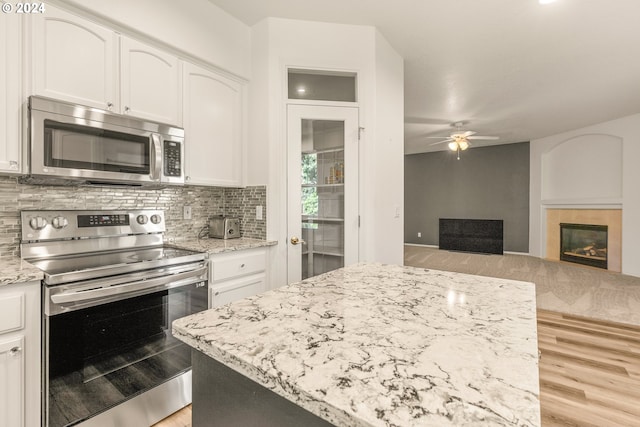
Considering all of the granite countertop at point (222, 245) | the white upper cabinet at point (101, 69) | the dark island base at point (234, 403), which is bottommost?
the dark island base at point (234, 403)

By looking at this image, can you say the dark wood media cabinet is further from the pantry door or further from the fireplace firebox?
the pantry door

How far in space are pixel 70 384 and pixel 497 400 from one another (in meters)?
1.73

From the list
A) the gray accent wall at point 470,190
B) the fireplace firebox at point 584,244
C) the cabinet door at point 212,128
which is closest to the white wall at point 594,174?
the gray accent wall at point 470,190

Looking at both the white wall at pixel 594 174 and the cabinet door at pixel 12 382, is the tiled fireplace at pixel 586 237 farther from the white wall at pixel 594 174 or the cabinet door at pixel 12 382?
the cabinet door at pixel 12 382

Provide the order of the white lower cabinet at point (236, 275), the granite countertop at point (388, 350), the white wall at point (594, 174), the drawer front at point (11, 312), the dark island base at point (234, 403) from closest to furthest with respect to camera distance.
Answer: the granite countertop at point (388, 350) → the dark island base at point (234, 403) → the drawer front at point (11, 312) → the white lower cabinet at point (236, 275) → the white wall at point (594, 174)

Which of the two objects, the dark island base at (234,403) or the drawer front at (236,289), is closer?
the dark island base at (234,403)

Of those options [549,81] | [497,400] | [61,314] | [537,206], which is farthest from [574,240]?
[61,314]

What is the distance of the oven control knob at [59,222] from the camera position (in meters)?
1.81

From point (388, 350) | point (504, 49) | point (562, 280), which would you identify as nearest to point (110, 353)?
point (388, 350)

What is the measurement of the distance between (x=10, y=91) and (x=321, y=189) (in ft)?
6.27

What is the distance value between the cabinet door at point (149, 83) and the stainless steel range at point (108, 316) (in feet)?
2.34

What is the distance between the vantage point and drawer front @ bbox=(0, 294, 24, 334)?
1.23 meters

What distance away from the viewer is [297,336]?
27.6 inches

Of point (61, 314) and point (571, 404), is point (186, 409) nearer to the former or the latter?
point (61, 314)
